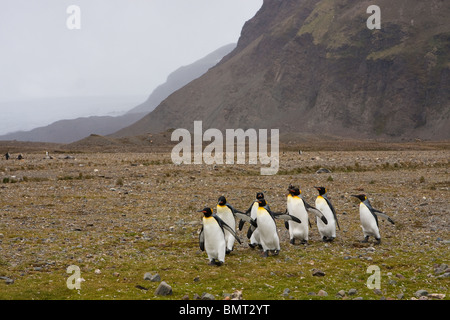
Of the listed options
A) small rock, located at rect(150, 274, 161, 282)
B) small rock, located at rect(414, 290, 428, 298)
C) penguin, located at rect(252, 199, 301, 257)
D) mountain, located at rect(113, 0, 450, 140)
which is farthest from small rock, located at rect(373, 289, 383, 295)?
mountain, located at rect(113, 0, 450, 140)

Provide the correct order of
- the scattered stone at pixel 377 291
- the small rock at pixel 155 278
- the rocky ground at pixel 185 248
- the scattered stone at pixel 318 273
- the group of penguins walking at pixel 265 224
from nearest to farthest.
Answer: the scattered stone at pixel 377 291, the rocky ground at pixel 185 248, the small rock at pixel 155 278, the scattered stone at pixel 318 273, the group of penguins walking at pixel 265 224

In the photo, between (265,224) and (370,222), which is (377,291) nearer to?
(265,224)

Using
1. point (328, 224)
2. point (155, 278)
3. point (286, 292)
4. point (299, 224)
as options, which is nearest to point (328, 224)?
point (328, 224)

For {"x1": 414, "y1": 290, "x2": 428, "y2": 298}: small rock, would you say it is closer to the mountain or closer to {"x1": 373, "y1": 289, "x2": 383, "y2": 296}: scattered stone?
{"x1": 373, "y1": 289, "x2": 383, "y2": 296}: scattered stone

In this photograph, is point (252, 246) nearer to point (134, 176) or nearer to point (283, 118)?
point (134, 176)

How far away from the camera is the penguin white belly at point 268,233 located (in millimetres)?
9477

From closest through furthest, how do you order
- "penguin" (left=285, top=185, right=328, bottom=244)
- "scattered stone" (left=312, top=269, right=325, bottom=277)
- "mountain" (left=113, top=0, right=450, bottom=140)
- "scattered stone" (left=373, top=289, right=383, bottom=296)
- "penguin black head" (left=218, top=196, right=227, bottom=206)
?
"scattered stone" (left=373, top=289, right=383, bottom=296) → "scattered stone" (left=312, top=269, right=325, bottom=277) → "penguin black head" (left=218, top=196, right=227, bottom=206) → "penguin" (left=285, top=185, right=328, bottom=244) → "mountain" (left=113, top=0, right=450, bottom=140)

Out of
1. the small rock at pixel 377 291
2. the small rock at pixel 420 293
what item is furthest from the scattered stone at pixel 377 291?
the small rock at pixel 420 293

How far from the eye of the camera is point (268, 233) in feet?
31.1

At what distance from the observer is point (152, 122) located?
150125 mm

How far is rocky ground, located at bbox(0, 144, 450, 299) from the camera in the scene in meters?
7.05

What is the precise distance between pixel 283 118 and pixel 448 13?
46.4m

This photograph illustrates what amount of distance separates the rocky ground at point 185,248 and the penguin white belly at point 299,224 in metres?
0.30

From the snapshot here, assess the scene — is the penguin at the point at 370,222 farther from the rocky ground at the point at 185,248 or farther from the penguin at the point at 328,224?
the penguin at the point at 328,224
